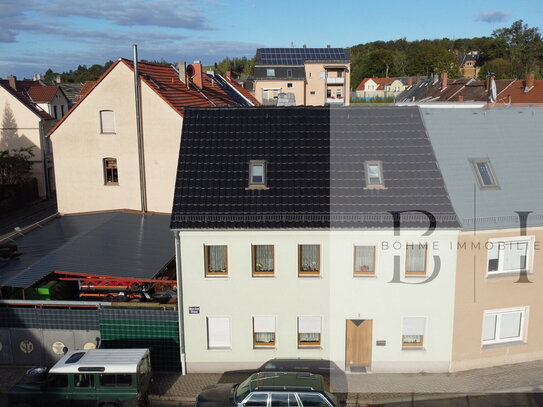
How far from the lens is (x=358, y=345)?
16016 millimetres

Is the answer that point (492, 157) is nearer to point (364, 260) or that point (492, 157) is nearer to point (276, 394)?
point (364, 260)

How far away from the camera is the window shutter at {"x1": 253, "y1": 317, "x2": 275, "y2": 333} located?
52.2 feet

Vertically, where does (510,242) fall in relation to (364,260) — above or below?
above

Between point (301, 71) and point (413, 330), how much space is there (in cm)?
5453

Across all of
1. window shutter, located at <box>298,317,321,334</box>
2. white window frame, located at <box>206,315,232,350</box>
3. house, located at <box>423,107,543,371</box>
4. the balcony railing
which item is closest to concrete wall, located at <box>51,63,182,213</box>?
white window frame, located at <box>206,315,232,350</box>

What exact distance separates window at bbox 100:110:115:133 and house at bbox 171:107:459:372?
1076 centimetres

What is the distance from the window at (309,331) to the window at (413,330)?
2792mm

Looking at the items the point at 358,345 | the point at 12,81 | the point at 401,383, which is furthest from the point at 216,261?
the point at 12,81

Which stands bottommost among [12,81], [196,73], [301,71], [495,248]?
[495,248]

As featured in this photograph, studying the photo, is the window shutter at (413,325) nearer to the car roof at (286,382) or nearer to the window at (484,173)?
the car roof at (286,382)

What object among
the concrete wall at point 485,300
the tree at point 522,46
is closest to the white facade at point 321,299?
the concrete wall at point 485,300

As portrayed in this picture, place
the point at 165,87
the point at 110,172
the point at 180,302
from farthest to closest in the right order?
1. the point at 165,87
2. the point at 110,172
3. the point at 180,302

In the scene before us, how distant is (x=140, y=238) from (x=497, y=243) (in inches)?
551

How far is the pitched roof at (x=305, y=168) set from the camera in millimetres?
15328
